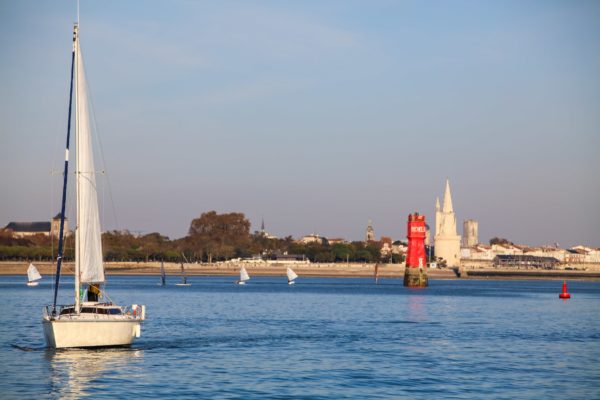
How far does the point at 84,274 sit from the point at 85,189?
4.12m

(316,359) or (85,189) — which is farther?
(85,189)

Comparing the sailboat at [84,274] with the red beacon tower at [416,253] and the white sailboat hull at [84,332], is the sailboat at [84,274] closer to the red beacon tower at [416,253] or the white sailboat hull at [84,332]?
the white sailboat hull at [84,332]

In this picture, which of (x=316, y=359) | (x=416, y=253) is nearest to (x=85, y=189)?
(x=316, y=359)

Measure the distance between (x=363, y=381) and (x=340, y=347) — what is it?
13.2 metres

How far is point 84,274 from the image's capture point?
48.6 m

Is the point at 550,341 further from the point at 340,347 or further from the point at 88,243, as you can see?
the point at 88,243

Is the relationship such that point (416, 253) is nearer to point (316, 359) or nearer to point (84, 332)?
point (316, 359)

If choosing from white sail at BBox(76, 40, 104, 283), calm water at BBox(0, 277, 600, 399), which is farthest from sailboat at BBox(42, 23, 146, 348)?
calm water at BBox(0, 277, 600, 399)

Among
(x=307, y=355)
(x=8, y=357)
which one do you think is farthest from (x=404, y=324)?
(x=8, y=357)

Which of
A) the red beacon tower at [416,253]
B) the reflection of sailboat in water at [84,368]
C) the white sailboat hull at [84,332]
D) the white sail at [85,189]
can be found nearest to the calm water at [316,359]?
the reflection of sailboat in water at [84,368]

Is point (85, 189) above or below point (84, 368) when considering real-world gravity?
above

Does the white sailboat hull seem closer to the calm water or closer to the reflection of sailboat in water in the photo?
the reflection of sailboat in water

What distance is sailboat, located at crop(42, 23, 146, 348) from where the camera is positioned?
154ft

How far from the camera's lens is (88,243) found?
48812 mm
